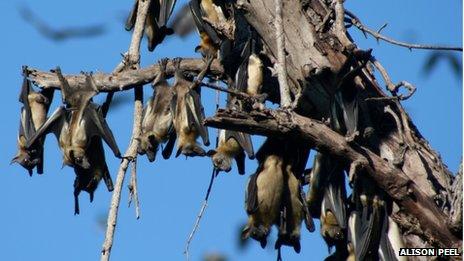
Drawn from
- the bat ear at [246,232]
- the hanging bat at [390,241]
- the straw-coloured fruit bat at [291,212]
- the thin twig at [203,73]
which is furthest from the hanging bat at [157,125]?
the hanging bat at [390,241]

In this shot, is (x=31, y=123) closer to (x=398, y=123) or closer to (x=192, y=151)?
(x=192, y=151)

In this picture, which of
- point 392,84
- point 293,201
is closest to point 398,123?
point 392,84

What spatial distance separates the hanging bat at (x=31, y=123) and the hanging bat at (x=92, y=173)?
1.44ft

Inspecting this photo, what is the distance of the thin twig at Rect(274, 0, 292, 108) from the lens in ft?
21.4

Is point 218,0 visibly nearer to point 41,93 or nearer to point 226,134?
point 226,134

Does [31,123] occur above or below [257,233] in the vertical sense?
above

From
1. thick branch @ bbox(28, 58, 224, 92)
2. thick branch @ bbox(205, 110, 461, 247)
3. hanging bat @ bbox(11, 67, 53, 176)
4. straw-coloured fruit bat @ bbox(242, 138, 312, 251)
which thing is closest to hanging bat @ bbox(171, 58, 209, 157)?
thick branch @ bbox(28, 58, 224, 92)

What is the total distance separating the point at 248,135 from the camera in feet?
30.2

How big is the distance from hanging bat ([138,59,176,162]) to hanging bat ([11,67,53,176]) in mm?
1044

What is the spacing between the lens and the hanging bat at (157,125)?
30.7ft

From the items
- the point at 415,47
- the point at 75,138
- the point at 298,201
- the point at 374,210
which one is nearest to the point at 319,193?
the point at 298,201

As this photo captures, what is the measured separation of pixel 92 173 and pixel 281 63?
3941 millimetres

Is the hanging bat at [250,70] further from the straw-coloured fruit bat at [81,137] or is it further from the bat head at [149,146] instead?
the straw-coloured fruit bat at [81,137]

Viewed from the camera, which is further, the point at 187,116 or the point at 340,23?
the point at 187,116
